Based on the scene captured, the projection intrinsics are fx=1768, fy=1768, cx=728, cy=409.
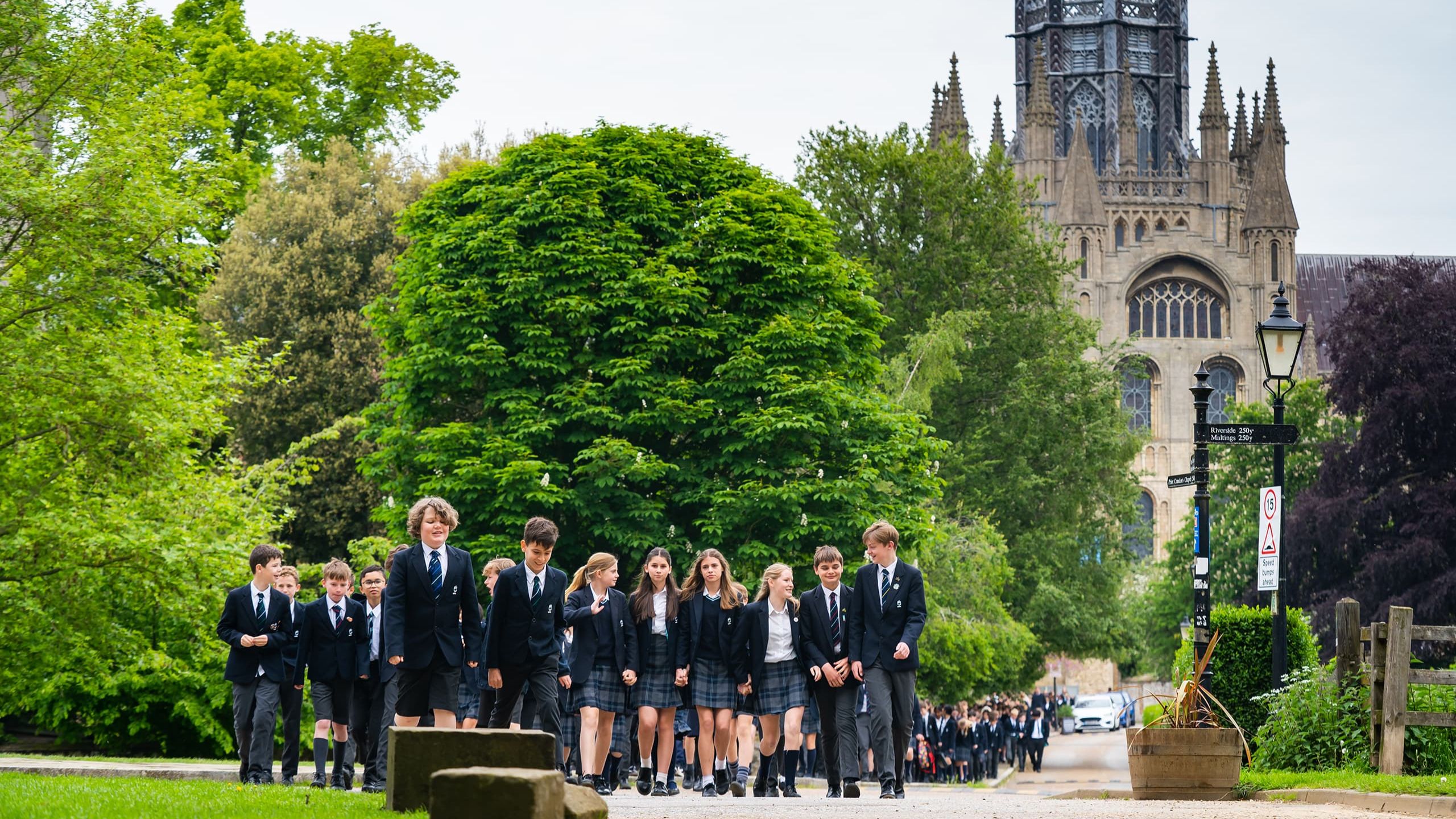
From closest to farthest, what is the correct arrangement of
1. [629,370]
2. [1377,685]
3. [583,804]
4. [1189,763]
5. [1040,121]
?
1. [583,804]
2. [1189,763]
3. [1377,685]
4. [629,370]
5. [1040,121]

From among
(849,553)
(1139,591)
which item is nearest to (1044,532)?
(849,553)

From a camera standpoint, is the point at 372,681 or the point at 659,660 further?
the point at 659,660

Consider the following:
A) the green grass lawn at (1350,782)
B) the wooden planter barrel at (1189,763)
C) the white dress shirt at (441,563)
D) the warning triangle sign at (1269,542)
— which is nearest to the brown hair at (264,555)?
the white dress shirt at (441,563)

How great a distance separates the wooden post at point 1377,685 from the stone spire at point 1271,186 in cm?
7337

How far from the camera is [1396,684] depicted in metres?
14.7

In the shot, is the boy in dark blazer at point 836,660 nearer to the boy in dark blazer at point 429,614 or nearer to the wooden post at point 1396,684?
the boy in dark blazer at point 429,614

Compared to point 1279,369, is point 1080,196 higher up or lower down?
higher up

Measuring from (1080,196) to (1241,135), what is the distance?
501 inches

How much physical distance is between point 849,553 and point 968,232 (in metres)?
22.7

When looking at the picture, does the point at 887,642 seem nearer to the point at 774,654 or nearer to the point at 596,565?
the point at 774,654

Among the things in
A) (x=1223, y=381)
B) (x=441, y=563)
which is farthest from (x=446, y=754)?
(x=1223, y=381)

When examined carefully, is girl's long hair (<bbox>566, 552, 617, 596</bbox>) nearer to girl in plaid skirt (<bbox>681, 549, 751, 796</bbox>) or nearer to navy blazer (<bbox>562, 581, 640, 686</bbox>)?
navy blazer (<bbox>562, 581, 640, 686</bbox>)

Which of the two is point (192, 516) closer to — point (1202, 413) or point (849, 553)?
point (849, 553)

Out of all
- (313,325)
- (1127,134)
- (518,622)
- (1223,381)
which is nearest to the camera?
(518,622)
